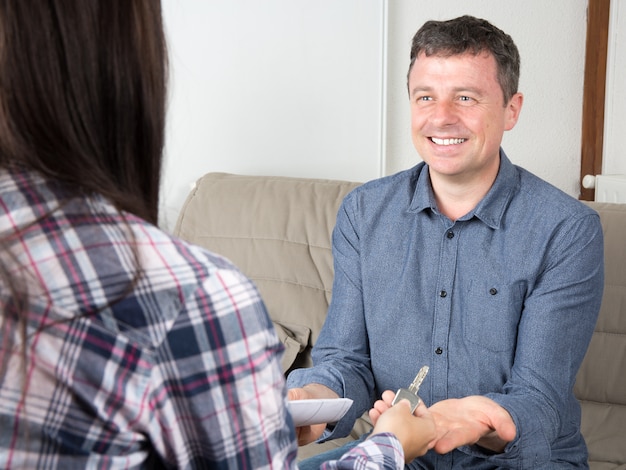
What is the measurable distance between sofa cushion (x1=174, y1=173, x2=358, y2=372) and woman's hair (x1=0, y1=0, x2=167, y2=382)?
1.45 meters

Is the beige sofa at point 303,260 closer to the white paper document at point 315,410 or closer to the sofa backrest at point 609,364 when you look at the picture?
the sofa backrest at point 609,364

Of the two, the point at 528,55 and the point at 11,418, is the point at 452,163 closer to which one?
the point at 11,418

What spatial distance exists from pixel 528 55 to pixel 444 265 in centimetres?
140

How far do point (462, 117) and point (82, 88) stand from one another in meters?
1.09

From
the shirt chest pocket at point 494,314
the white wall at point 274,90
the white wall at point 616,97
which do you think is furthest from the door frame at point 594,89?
the shirt chest pocket at point 494,314

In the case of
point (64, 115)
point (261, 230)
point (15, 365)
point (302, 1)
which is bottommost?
point (261, 230)

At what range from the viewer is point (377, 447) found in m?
0.94

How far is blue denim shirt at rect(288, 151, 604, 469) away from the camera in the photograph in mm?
1483

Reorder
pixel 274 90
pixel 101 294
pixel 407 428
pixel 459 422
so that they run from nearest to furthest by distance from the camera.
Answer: pixel 101 294
pixel 407 428
pixel 459 422
pixel 274 90

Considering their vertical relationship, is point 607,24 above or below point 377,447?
above

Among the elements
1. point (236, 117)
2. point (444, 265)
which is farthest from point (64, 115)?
point (236, 117)

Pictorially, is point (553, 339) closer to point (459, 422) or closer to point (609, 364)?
point (459, 422)

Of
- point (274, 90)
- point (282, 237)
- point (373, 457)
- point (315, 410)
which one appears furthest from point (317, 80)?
point (373, 457)

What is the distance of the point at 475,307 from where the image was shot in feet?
5.22
